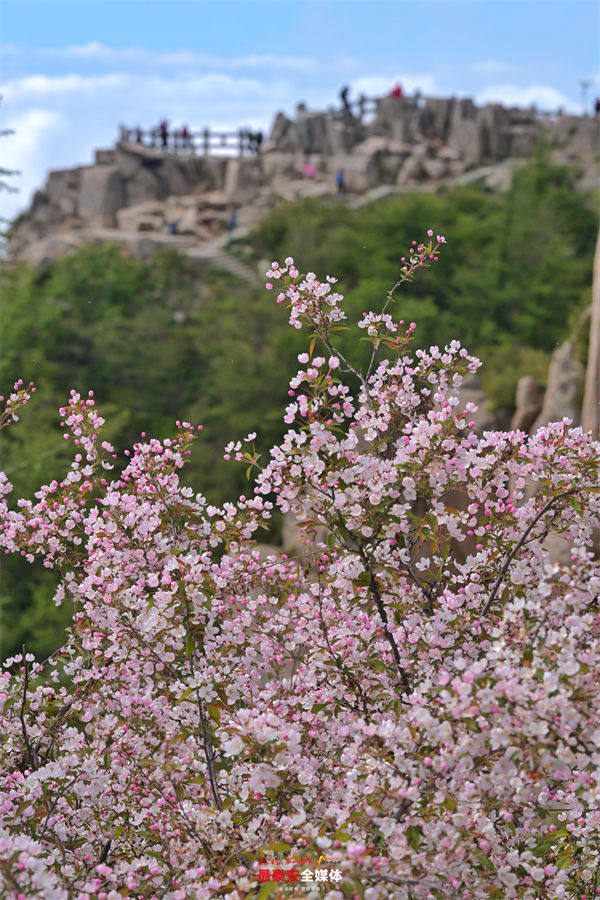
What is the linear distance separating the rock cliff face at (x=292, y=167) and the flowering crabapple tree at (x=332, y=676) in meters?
39.7

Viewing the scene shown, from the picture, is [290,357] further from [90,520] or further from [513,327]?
[90,520]

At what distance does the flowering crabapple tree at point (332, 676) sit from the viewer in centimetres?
352

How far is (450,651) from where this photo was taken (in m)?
4.52

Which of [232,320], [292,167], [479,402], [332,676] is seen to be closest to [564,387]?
[479,402]

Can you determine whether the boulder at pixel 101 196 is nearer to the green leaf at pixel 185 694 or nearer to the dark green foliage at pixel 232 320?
the dark green foliage at pixel 232 320

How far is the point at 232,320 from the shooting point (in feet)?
101

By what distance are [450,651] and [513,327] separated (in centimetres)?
2950

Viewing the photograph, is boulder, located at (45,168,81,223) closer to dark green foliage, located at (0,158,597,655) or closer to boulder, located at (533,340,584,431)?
dark green foliage, located at (0,158,597,655)

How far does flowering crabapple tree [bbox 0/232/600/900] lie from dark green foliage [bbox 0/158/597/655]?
1708 cm

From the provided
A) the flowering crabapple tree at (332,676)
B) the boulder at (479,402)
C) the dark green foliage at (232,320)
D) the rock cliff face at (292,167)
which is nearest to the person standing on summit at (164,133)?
the rock cliff face at (292,167)

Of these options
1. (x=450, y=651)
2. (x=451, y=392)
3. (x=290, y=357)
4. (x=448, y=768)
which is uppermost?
(x=290, y=357)

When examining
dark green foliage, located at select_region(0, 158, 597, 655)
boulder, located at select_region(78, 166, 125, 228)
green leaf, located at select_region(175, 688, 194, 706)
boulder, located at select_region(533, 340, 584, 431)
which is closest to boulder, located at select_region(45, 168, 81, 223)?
boulder, located at select_region(78, 166, 125, 228)

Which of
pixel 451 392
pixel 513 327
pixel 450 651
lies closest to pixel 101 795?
pixel 450 651

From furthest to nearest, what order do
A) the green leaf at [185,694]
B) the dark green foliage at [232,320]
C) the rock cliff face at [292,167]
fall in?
the rock cliff face at [292,167]
the dark green foliage at [232,320]
the green leaf at [185,694]
